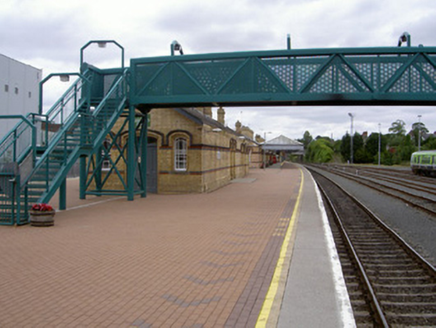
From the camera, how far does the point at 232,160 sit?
3105 cm

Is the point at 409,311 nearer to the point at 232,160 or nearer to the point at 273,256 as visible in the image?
the point at 273,256

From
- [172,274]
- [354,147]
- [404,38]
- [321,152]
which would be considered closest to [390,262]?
[172,274]

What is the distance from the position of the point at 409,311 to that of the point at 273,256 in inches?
103

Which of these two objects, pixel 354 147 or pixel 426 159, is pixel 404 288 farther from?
pixel 354 147

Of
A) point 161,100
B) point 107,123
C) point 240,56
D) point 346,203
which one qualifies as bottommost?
point 346,203

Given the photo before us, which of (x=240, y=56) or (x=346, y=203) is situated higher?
(x=240, y=56)

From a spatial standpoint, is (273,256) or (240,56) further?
(240,56)

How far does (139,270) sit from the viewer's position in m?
6.50

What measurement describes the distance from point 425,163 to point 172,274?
35.1 meters

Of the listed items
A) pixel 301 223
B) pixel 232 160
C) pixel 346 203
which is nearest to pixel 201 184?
pixel 346 203

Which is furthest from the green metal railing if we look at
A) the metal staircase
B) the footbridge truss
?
the footbridge truss

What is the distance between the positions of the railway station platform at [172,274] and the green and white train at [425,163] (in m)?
27.5

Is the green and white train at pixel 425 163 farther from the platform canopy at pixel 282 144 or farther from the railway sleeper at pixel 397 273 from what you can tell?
the railway sleeper at pixel 397 273

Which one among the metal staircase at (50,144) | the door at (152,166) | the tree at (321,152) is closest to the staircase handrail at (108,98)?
the metal staircase at (50,144)
